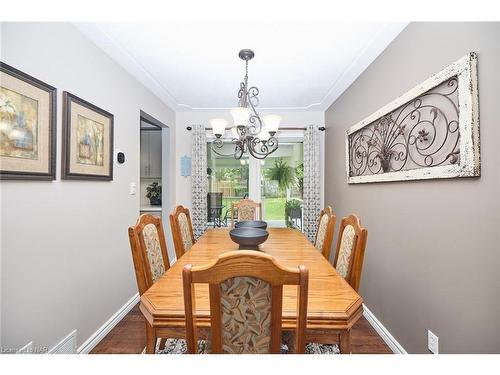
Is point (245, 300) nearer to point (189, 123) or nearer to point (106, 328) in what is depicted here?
point (106, 328)

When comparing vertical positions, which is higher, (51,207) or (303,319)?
(51,207)

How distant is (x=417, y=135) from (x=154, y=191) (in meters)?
4.00

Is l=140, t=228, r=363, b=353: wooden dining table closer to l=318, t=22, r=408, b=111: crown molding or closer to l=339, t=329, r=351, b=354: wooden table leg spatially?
l=339, t=329, r=351, b=354: wooden table leg

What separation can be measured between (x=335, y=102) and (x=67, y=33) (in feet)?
10.3

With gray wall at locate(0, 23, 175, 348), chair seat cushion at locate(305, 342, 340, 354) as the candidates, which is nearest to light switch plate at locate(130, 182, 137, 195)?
gray wall at locate(0, 23, 175, 348)

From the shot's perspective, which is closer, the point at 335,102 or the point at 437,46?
the point at 437,46

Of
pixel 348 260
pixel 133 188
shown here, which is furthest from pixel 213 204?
pixel 348 260

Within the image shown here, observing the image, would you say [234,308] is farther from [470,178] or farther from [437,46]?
[437,46]

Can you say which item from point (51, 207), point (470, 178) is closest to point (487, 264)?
point (470, 178)

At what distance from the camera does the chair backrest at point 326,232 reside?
2092mm

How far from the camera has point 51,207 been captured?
1.66 meters

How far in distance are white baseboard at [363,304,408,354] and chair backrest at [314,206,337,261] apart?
0.82 meters

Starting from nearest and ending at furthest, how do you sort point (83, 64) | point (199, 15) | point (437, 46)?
1. point (199, 15)
2. point (437, 46)
3. point (83, 64)

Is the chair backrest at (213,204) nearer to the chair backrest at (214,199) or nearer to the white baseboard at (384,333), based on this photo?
the chair backrest at (214,199)
